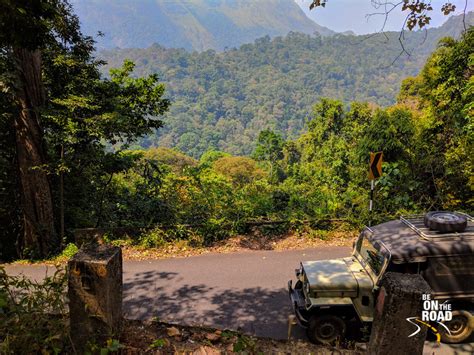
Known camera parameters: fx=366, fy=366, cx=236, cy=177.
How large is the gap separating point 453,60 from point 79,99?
13713mm

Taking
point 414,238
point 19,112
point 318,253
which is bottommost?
point 318,253

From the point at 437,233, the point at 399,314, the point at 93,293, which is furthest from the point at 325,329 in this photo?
the point at 93,293

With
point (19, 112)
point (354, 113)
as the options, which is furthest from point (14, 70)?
point (354, 113)

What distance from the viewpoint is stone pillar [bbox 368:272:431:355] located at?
7.95ft

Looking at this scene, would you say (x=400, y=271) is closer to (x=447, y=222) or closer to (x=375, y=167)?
(x=447, y=222)

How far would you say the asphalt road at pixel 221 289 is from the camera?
6156 millimetres

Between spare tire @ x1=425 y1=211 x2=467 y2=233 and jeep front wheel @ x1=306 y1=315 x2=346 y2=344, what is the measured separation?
1941 millimetres

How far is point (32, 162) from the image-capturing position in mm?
8781

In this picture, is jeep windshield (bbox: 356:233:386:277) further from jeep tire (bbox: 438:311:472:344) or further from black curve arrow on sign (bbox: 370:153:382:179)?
black curve arrow on sign (bbox: 370:153:382:179)

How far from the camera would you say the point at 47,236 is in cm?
939

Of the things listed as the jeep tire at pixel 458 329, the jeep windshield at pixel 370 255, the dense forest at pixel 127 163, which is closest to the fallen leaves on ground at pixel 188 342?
the jeep windshield at pixel 370 255

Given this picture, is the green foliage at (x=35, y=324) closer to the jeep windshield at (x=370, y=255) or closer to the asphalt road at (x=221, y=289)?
the asphalt road at (x=221, y=289)

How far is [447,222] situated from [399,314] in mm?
3351

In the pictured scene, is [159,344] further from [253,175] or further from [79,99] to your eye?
[253,175]
